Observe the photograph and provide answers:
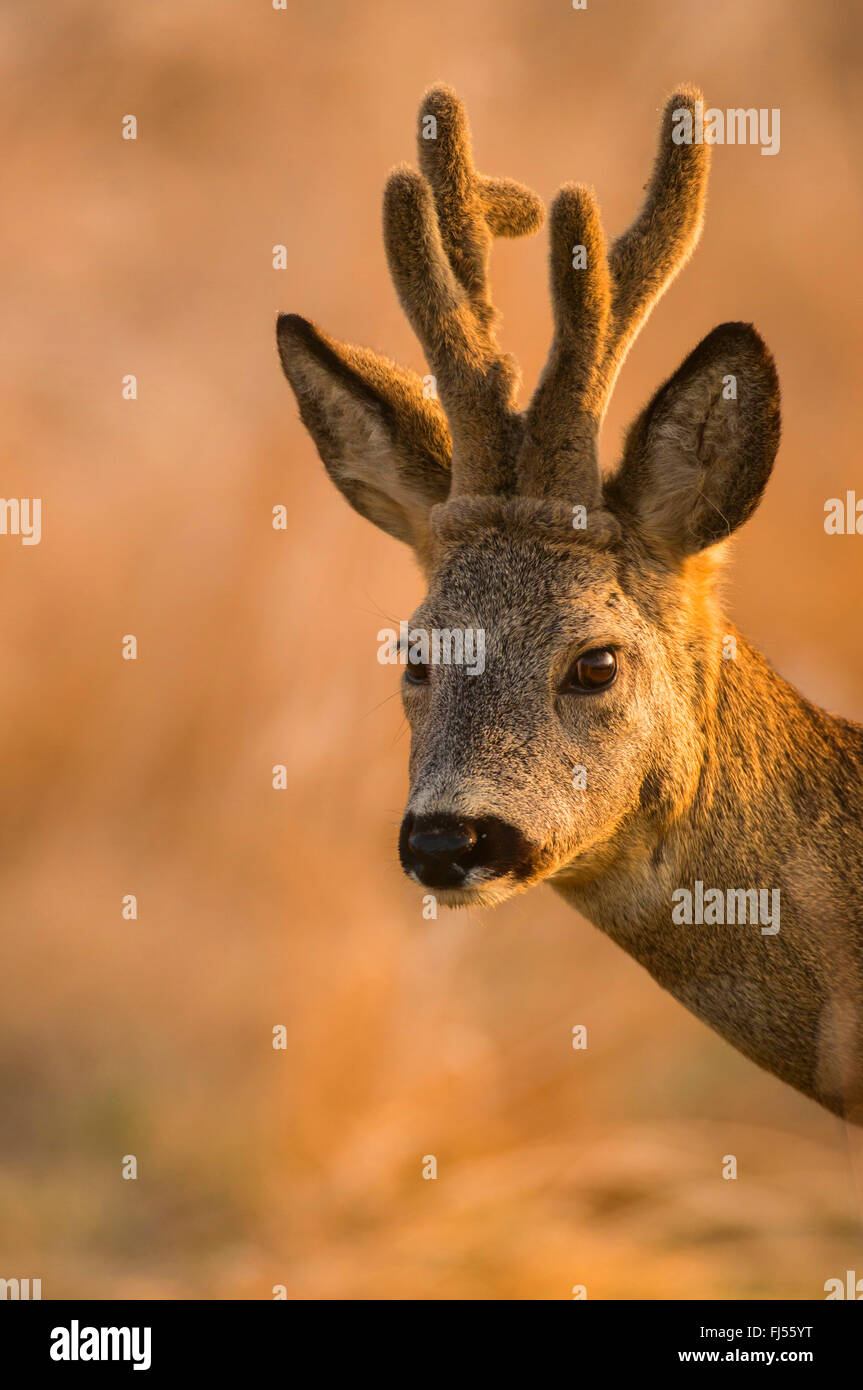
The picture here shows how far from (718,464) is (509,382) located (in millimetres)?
601

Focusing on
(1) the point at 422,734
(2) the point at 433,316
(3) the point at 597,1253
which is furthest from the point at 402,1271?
(2) the point at 433,316

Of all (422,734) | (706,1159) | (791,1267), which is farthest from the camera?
(706,1159)

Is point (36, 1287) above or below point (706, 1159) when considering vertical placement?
below

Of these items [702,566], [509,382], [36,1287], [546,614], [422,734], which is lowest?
[36,1287]

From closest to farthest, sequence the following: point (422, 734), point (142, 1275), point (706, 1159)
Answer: point (422, 734) → point (142, 1275) → point (706, 1159)

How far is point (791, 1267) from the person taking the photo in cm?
646

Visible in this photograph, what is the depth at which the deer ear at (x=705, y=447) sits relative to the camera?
3418 millimetres

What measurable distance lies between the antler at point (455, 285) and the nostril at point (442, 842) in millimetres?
1020

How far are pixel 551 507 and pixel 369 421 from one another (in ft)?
2.24

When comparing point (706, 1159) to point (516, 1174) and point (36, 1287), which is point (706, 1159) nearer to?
point (516, 1174)

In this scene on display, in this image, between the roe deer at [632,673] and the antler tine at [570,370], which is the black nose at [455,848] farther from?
the antler tine at [570,370]
